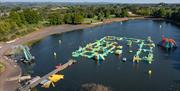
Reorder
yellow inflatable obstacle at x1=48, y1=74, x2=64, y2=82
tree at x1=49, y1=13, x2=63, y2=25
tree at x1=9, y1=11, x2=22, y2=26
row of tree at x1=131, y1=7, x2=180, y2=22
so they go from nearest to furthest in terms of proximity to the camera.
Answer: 1. yellow inflatable obstacle at x1=48, y1=74, x2=64, y2=82
2. tree at x1=9, y1=11, x2=22, y2=26
3. tree at x1=49, y1=13, x2=63, y2=25
4. row of tree at x1=131, y1=7, x2=180, y2=22

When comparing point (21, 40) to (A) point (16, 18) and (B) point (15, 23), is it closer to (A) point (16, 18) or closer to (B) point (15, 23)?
(B) point (15, 23)

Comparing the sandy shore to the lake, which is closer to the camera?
the sandy shore

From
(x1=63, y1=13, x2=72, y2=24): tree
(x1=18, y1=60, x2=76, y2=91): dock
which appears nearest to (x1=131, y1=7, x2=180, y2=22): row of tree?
(x1=63, y1=13, x2=72, y2=24): tree

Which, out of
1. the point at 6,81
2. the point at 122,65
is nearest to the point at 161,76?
the point at 122,65

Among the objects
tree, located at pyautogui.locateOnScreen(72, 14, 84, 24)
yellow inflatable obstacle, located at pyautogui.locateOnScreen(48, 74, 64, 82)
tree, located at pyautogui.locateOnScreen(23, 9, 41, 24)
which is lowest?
yellow inflatable obstacle, located at pyautogui.locateOnScreen(48, 74, 64, 82)

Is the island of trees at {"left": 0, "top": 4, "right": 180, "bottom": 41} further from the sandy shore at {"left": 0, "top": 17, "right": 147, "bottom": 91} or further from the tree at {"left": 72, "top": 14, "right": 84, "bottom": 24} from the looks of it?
the sandy shore at {"left": 0, "top": 17, "right": 147, "bottom": 91}

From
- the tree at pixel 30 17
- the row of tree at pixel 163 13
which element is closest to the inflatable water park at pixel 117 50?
the tree at pixel 30 17

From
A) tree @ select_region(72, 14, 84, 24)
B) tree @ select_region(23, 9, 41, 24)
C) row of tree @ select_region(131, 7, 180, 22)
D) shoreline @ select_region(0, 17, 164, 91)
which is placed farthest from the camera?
row of tree @ select_region(131, 7, 180, 22)

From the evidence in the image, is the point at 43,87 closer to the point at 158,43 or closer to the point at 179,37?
the point at 158,43

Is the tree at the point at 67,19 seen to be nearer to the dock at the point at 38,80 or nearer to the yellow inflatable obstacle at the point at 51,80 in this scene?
the dock at the point at 38,80
